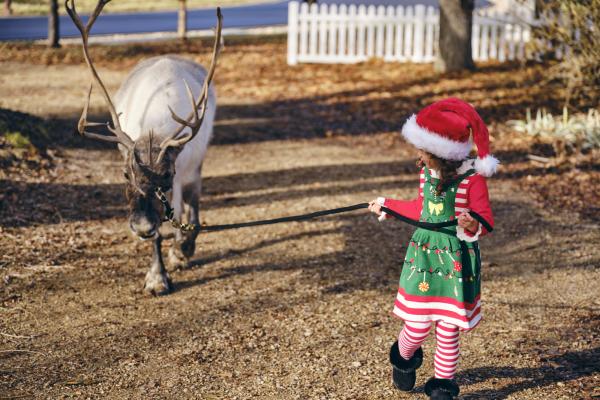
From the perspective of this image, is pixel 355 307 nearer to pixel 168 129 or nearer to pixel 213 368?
pixel 213 368

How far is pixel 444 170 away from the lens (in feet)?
14.2

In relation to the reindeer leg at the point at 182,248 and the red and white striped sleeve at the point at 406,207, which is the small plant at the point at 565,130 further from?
the red and white striped sleeve at the point at 406,207

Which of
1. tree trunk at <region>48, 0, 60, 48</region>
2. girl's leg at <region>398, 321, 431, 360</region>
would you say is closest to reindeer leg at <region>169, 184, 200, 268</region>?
girl's leg at <region>398, 321, 431, 360</region>

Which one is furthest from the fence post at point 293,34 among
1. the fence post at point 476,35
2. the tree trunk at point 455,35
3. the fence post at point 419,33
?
the fence post at point 476,35

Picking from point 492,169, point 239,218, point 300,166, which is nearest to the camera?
point 492,169

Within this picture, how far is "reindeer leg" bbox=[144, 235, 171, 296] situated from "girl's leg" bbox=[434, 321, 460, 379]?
2689 millimetres

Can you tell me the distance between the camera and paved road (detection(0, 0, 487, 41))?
2373 cm

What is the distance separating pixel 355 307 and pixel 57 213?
12.0 feet

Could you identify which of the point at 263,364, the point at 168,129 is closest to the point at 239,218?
the point at 168,129

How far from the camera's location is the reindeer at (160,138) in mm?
5586

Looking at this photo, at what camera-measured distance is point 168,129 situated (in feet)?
20.3

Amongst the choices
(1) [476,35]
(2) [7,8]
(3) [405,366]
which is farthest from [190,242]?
(2) [7,8]

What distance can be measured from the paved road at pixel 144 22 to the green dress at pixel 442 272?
66.3ft

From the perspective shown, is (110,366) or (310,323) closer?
(110,366)
